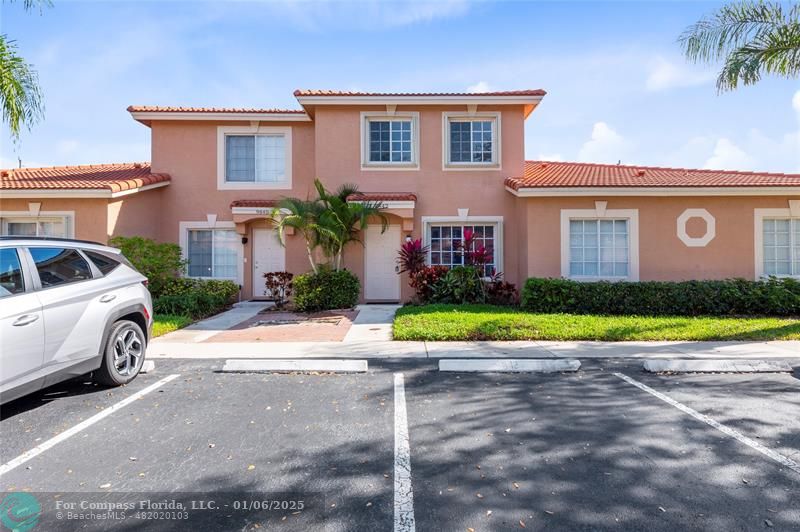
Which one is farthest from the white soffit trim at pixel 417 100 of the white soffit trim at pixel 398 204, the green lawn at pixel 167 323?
the green lawn at pixel 167 323

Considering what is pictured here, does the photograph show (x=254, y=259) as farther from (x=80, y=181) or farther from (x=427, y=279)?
(x=427, y=279)

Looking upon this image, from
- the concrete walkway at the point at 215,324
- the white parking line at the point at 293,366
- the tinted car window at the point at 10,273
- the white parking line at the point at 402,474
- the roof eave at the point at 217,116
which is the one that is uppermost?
the roof eave at the point at 217,116

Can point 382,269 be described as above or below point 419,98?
below

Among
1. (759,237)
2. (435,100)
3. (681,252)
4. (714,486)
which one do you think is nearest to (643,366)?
(714,486)

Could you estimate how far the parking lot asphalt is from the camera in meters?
2.94

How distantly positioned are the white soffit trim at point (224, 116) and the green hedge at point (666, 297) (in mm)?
8626

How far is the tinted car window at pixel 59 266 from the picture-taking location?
→ 4570 millimetres

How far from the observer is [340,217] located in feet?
39.9

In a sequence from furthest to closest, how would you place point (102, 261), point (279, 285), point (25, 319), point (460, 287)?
point (279, 285)
point (460, 287)
point (102, 261)
point (25, 319)

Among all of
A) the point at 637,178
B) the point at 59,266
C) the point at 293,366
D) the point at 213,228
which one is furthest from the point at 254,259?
the point at 637,178

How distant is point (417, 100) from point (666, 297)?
8.17 m

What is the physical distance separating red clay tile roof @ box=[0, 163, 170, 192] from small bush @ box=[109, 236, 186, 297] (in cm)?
142

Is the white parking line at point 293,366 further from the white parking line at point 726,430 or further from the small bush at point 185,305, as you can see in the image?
the small bush at point 185,305

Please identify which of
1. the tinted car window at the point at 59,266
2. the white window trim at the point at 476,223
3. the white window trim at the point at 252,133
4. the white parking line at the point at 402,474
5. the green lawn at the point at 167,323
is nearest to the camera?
the white parking line at the point at 402,474
